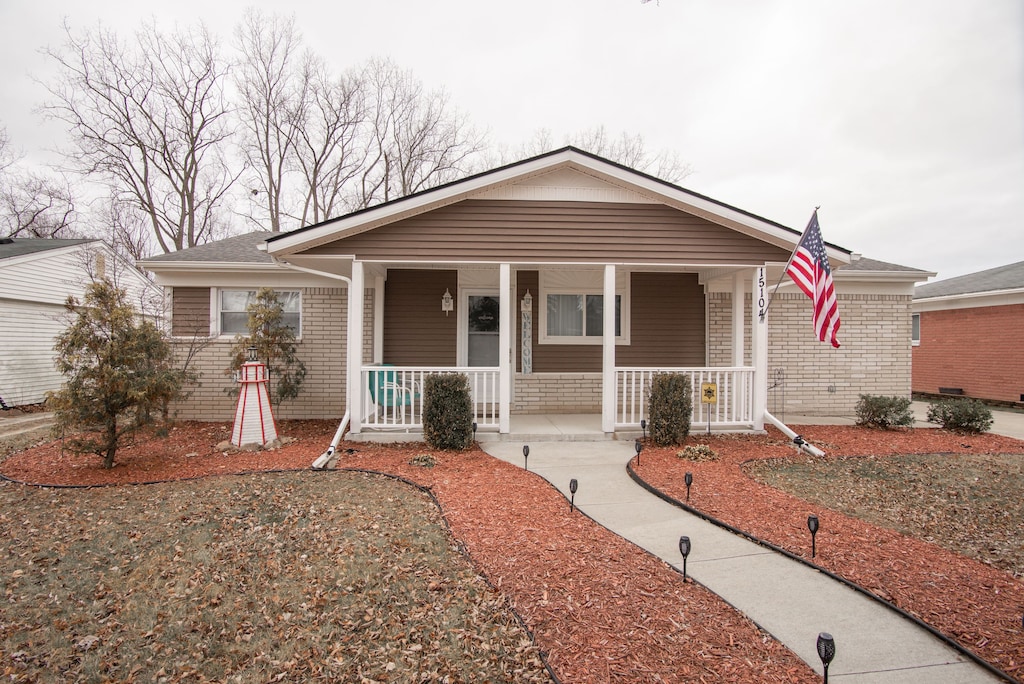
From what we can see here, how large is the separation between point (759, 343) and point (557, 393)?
371 centimetres

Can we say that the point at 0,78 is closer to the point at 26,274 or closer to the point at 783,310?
the point at 26,274

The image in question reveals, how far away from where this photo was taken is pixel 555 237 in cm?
771

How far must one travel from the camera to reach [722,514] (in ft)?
15.5

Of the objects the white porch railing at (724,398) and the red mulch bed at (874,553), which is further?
the white porch railing at (724,398)

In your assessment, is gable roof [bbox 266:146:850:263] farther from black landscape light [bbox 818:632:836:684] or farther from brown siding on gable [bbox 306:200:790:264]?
black landscape light [bbox 818:632:836:684]

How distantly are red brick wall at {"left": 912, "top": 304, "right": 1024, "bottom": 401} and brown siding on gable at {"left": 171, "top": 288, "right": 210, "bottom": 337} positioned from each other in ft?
64.1

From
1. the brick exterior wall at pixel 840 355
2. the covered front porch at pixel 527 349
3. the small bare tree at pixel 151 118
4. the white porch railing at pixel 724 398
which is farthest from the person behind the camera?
the small bare tree at pixel 151 118

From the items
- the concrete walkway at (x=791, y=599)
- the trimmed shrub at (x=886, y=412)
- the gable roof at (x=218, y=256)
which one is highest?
the gable roof at (x=218, y=256)

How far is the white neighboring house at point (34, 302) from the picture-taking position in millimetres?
12570

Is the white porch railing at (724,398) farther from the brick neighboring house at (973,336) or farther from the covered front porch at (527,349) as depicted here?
the brick neighboring house at (973,336)

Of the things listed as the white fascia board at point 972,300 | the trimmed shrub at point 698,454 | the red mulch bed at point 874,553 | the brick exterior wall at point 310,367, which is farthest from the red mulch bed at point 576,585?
the white fascia board at point 972,300

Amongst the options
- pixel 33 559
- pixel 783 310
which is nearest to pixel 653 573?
pixel 33 559

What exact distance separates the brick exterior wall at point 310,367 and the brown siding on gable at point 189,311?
49 centimetres

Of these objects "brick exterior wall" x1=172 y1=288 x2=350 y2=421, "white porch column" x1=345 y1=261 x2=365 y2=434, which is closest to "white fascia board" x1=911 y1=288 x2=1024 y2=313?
"white porch column" x1=345 y1=261 x2=365 y2=434
